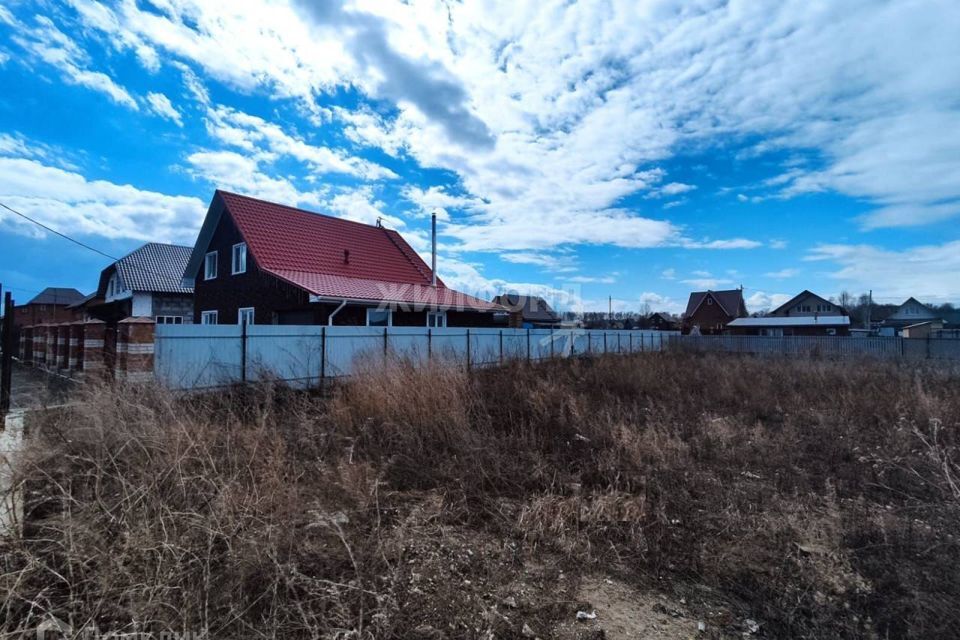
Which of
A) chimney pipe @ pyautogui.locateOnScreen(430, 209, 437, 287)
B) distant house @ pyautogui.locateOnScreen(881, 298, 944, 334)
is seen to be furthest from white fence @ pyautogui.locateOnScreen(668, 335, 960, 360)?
distant house @ pyautogui.locateOnScreen(881, 298, 944, 334)

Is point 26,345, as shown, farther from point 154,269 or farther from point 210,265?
point 154,269

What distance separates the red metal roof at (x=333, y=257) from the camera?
14.7 m

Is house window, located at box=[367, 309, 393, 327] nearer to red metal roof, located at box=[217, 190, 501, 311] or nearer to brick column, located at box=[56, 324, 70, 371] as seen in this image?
red metal roof, located at box=[217, 190, 501, 311]

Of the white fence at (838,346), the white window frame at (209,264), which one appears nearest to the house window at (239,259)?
the white window frame at (209,264)

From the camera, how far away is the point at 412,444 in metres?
4.89

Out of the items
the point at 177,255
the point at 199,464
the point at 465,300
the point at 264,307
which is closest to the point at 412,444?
the point at 199,464

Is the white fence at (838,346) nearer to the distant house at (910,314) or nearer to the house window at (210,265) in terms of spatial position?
the house window at (210,265)

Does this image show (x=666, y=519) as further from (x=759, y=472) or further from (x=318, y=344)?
(x=318, y=344)

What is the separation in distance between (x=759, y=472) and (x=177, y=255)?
2983cm

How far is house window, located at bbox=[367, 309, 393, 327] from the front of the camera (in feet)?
48.8

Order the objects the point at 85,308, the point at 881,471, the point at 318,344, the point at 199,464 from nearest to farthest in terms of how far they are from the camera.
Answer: the point at 199,464 → the point at 881,471 → the point at 318,344 → the point at 85,308

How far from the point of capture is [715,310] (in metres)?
47.0

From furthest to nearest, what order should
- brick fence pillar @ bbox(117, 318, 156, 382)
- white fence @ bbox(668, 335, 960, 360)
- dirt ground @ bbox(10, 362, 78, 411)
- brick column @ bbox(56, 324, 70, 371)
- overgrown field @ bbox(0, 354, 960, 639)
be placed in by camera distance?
1. white fence @ bbox(668, 335, 960, 360)
2. brick column @ bbox(56, 324, 70, 371)
3. brick fence pillar @ bbox(117, 318, 156, 382)
4. dirt ground @ bbox(10, 362, 78, 411)
5. overgrown field @ bbox(0, 354, 960, 639)

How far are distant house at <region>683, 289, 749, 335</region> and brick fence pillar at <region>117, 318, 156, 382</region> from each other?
4696cm
